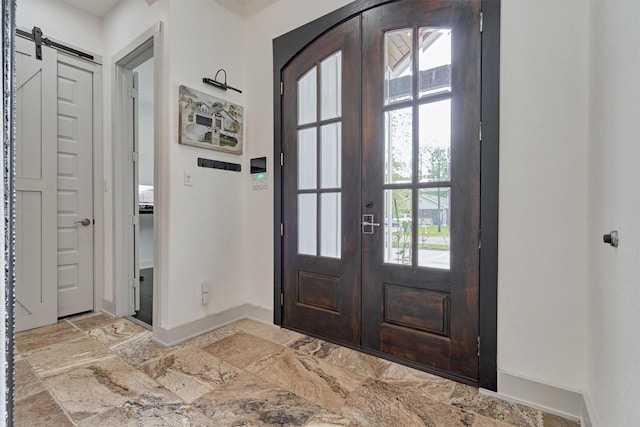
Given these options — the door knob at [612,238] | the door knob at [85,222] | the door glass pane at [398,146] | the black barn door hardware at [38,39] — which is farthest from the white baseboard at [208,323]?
the black barn door hardware at [38,39]

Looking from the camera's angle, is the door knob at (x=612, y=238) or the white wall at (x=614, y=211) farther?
the door knob at (x=612, y=238)

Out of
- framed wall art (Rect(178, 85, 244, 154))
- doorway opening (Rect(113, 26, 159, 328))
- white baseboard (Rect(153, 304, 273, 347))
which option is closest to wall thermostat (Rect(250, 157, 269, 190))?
framed wall art (Rect(178, 85, 244, 154))

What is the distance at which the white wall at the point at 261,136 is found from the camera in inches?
108

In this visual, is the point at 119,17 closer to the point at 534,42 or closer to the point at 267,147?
the point at 267,147

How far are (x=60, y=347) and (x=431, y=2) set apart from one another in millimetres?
3593

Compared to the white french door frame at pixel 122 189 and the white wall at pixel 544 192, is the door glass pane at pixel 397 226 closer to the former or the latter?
the white wall at pixel 544 192

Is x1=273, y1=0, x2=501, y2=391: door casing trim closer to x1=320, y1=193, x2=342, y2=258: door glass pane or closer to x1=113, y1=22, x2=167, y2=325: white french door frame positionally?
x1=320, y1=193, x2=342, y2=258: door glass pane

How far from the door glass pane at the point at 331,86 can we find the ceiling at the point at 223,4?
3.10 feet

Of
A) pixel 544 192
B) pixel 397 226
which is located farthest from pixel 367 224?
pixel 544 192

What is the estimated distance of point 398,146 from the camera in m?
2.05

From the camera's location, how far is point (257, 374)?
6.29 ft

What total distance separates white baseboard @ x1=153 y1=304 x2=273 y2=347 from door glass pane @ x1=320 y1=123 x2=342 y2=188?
4.37 feet

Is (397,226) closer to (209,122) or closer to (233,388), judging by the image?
(233,388)

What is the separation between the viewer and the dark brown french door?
180 centimetres
